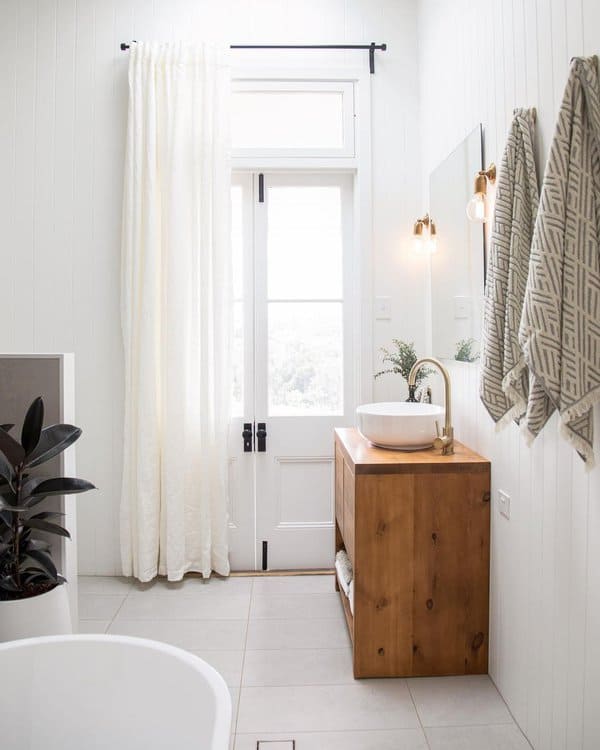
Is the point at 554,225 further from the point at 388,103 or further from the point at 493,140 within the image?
the point at 388,103

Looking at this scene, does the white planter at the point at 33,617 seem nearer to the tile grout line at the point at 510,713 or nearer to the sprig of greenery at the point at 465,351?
the tile grout line at the point at 510,713

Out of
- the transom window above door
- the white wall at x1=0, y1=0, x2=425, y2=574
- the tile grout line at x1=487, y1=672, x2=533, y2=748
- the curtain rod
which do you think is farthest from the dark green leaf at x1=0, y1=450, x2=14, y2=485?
the curtain rod

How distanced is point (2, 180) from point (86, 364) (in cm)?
105

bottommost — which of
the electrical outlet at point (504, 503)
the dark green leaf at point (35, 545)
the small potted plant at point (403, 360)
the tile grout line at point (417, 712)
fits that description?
the tile grout line at point (417, 712)

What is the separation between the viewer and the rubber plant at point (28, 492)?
6.50 ft

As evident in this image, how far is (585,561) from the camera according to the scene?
58.6 inches

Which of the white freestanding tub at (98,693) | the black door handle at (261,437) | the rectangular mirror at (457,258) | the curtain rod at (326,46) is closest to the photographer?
the white freestanding tub at (98,693)

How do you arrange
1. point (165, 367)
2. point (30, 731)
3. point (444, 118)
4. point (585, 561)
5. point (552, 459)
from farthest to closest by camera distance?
point (165, 367)
point (444, 118)
point (552, 459)
point (585, 561)
point (30, 731)

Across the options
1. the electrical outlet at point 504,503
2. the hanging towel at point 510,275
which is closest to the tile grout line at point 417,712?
the electrical outlet at point 504,503

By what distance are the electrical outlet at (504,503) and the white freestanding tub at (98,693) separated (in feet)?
3.74

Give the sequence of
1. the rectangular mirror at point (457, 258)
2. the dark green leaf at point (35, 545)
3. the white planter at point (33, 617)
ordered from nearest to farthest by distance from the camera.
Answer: the white planter at point (33, 617) → the dark green leaf at point (35, 545) → the rectangular mirror at point (457, 258)

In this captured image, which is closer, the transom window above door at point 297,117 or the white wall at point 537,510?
the white wall at point 537,510

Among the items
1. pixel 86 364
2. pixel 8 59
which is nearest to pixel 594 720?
pixel 86 364

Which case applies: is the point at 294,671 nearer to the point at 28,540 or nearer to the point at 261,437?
the point at 28,540
